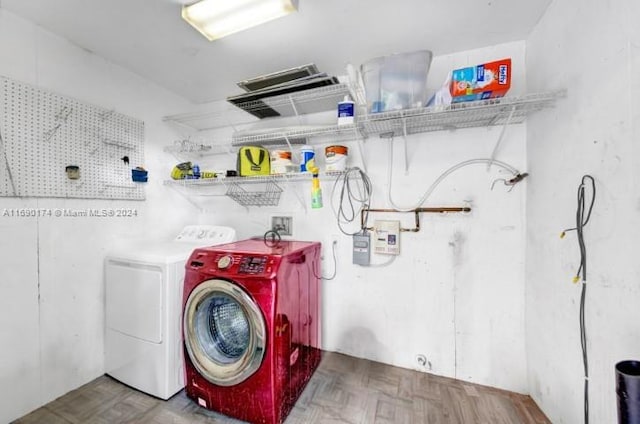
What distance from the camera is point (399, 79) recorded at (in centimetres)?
151

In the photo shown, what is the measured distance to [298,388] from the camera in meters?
1.62

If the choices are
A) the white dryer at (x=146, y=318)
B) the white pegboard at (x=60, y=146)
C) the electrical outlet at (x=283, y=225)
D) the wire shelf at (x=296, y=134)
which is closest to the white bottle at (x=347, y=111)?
the wire shelf at (x=296, y=134)

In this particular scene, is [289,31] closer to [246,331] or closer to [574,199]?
[574,199]

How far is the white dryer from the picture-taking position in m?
1.58

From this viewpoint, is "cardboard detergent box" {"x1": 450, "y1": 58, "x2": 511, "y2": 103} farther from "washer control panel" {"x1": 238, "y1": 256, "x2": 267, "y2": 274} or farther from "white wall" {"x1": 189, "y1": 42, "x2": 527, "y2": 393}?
"washer control panel" {"x1": 238, "y1": 256, "x2": 267, "y2": 274}

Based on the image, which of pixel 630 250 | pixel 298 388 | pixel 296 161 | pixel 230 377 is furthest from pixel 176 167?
pixel 630 250

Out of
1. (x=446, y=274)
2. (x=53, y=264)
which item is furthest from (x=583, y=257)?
(x=53, y=264)

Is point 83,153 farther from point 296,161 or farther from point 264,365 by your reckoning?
point 264,365

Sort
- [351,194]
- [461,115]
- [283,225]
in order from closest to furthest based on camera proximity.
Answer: [461,115]
[351,194]
[283,225]

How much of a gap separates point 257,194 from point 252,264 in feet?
3.61

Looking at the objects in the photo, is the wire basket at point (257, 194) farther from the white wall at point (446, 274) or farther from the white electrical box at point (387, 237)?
the white electrical box at point (387, 237)

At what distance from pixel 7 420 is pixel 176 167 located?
1.88 metres

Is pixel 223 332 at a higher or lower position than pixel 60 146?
lower

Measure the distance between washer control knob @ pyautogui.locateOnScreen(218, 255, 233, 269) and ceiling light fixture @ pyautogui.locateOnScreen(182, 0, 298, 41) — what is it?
1362mm
